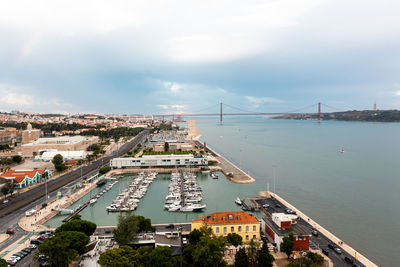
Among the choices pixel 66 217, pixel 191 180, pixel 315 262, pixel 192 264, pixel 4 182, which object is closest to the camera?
pixel 192 264

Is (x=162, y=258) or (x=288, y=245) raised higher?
(x=162, y=258)

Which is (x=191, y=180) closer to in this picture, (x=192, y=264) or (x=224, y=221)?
(x=224, y=221)

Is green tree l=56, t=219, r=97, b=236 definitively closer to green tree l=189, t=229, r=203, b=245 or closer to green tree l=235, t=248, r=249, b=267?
green tree l=189, t=229, r=203, b=245

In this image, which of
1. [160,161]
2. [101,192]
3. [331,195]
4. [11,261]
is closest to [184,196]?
[101,192]

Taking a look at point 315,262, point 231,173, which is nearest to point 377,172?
point 231,173

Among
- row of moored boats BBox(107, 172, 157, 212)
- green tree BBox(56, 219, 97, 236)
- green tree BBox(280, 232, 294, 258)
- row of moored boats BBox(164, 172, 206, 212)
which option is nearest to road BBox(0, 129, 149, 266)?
green tree BBox(56, 219, 97, 236)

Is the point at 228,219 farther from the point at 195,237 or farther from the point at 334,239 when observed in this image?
the point at 334,239

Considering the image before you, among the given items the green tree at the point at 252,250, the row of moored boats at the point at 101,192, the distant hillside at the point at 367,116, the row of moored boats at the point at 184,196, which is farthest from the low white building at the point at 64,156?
the distant hillside at the point at 367,116
